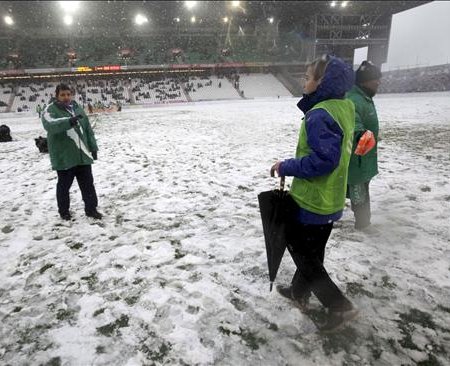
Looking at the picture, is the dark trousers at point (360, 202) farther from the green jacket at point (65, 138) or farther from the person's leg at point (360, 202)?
the green jacket at point (65, 138)

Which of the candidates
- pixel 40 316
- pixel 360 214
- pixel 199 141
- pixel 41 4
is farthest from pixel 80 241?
pixel 41 4

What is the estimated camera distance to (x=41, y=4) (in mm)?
35969

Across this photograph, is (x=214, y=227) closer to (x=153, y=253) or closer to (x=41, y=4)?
(x=153, y=253)

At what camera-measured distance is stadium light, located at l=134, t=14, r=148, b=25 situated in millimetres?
42475

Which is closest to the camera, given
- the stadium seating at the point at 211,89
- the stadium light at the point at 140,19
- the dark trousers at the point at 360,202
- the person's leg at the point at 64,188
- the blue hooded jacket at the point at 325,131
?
the blue hooded jacket at the point at 325,131

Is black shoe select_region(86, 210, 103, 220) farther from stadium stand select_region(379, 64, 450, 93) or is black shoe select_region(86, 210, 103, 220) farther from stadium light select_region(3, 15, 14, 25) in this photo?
stadium light select_region(3, 15, 14, 25)

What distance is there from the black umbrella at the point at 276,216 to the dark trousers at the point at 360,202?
5.26ft

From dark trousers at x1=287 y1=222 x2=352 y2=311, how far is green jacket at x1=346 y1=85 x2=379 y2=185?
136 centimetres

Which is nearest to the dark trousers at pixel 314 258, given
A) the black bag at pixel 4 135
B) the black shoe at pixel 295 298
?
the black shoe at pixel 295 298

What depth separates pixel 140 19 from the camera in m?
43.0

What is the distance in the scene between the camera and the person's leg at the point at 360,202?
336 centimetres

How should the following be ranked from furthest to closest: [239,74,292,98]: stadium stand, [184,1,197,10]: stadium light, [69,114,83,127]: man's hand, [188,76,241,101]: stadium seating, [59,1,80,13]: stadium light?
[184,1,197,10]: stadium light < [239,74,292,98]: stadium stand < [59,1,80,13]: stadium light < [188,76,241,101]: stadium seating < [69,114,83,127]: man's hand

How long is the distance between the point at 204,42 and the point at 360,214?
46845 millimetres

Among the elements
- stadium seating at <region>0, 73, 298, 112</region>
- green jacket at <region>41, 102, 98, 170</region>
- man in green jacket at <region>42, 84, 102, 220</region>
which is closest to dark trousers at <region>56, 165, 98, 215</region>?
man in green jacket at <region>42, 84, 102, 220</region>
